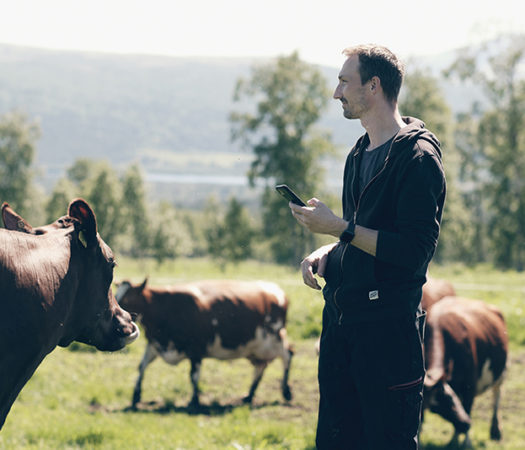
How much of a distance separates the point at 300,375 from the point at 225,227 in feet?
189

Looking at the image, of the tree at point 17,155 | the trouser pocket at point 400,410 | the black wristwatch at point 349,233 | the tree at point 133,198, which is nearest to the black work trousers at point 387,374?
the trouser pocket at point 400,410

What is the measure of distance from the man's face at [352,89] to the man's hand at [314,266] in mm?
791

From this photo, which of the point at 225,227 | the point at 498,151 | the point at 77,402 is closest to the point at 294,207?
the point at 77,402

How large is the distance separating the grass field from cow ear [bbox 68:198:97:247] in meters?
3.67

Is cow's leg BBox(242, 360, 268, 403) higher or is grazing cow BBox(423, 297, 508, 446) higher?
grazing cow BBox(423, 297, 508, 446)

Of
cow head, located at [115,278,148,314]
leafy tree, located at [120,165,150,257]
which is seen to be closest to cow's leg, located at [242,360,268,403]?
cow head, located at [115,278,148,314]

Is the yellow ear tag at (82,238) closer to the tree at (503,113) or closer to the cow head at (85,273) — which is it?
the cow head at (85,273)

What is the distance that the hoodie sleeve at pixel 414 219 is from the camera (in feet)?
11.3

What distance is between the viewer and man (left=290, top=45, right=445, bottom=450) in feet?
11.4

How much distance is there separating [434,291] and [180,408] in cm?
436

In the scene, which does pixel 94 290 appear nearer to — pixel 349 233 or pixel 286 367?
pixel 349 233

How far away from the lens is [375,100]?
373 centimetres

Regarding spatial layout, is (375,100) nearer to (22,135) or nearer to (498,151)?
(498,151)

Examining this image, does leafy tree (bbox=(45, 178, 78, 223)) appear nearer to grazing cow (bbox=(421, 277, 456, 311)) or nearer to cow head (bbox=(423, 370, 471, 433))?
grazing cow (bbox=(421, 277, 456, 311))
